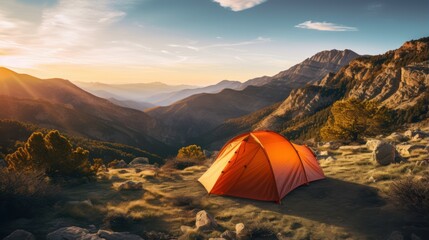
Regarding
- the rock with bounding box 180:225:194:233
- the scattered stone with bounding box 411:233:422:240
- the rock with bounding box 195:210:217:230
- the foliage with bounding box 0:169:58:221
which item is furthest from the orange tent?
the foliage with bounding box 0:169:58:221

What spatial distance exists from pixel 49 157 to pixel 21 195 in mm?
7024

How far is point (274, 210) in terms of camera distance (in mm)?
11656

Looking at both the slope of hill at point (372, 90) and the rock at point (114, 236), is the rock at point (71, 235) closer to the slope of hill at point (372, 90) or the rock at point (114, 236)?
the rock at point (114, 236)

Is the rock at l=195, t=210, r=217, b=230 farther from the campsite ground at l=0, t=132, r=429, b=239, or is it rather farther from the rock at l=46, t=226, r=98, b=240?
the rock at l=46, t=226, r=98, b=240

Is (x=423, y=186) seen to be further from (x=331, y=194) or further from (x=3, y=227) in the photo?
(x=3, y=227)

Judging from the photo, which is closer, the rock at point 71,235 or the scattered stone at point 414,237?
the scattered stone at point 414,237

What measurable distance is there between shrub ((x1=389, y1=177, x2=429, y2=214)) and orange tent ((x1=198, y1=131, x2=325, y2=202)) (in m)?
4.46

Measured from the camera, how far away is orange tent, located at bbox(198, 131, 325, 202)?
13.2 meters

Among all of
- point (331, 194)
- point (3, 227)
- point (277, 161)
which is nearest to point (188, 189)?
point (277, 161)

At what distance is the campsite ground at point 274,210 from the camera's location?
9312 mm

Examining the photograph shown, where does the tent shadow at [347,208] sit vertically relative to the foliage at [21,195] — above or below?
below

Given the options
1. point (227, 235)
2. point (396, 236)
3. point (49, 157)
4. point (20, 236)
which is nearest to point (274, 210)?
point (227, 235)

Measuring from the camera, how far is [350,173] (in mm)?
15195

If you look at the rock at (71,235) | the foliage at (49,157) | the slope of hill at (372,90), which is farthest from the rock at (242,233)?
the slope of hill at (372,90)
